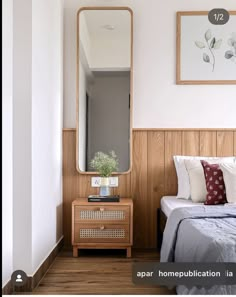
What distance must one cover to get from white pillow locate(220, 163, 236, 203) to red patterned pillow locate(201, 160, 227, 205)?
1 cm

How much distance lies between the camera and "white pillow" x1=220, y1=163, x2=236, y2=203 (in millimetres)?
1079

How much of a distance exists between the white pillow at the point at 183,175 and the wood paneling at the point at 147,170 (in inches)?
0.9

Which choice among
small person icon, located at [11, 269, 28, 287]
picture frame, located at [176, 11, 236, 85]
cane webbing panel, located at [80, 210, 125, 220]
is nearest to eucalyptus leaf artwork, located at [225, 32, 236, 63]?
picture frame, located at [176, 11, 236, 85]

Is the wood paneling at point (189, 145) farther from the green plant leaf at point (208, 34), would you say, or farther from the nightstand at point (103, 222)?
the green plant leaf at point (208, 34)

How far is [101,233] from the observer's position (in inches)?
53.4

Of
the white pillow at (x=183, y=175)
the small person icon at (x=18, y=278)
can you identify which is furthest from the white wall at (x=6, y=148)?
the white pillow at (x=183, y=175)

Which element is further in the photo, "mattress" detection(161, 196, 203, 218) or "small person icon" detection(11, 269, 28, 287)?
"mattress" detection(161, 196, 203, 218)

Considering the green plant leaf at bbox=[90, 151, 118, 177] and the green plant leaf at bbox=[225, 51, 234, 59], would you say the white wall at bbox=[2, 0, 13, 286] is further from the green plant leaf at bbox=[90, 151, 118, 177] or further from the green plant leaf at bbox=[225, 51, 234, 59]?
the green plant leaf at bbox=[90, 151, 118, 177]

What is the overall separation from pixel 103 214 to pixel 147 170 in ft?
0.77

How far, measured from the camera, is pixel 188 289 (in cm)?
36

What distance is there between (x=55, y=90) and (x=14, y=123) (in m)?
0.52

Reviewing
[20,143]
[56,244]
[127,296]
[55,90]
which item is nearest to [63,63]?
[55,90]

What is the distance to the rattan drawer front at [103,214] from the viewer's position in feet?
4.39

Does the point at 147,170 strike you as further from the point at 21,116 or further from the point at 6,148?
the point at 6,148
